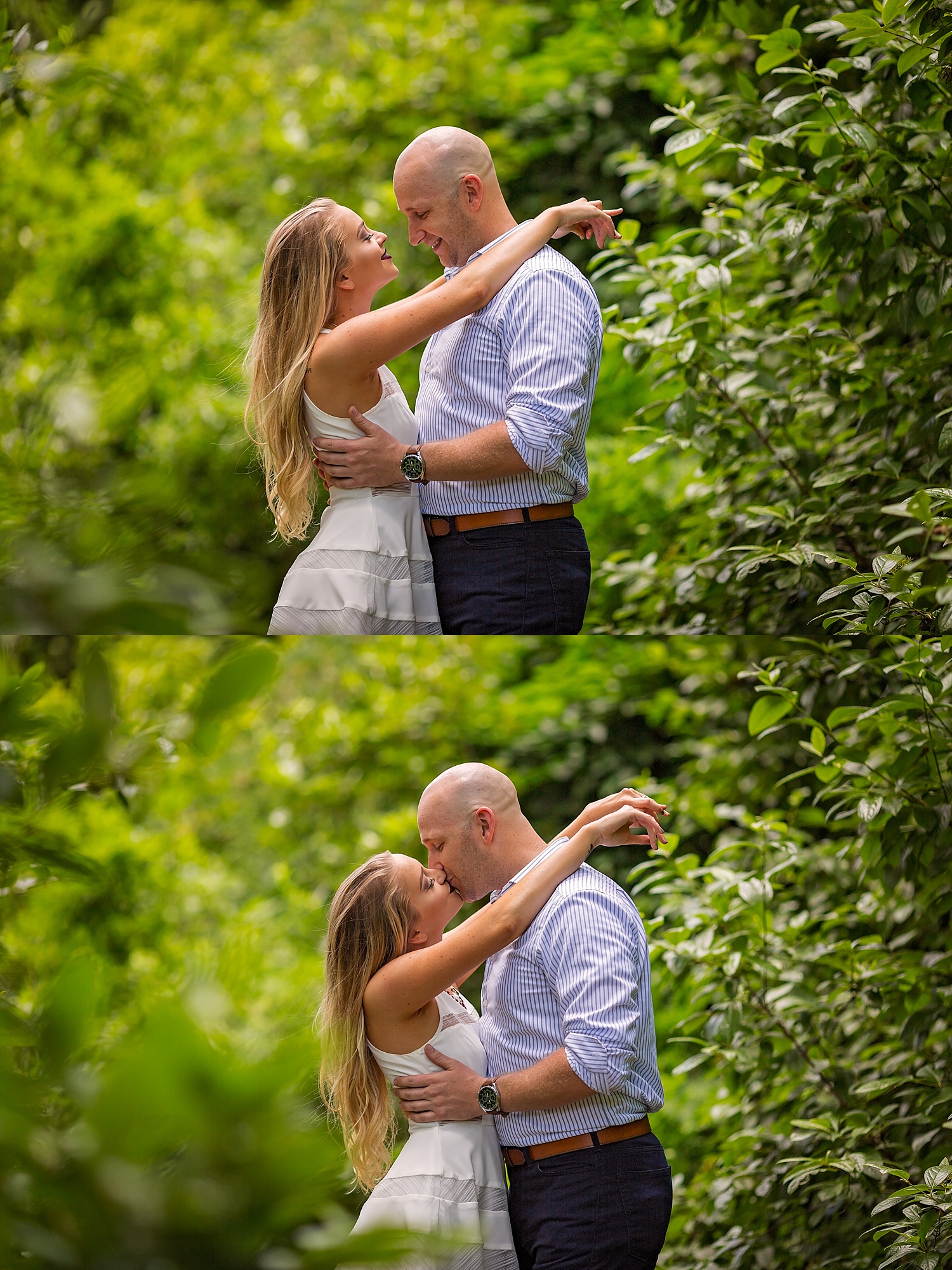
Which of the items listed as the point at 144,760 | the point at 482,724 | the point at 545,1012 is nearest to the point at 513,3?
the point at 482,724

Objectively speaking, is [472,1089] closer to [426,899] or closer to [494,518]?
[426,899]

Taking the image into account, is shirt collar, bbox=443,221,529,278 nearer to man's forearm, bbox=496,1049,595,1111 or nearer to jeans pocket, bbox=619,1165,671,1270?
man's forearm, bbox=496,1049,595,1111

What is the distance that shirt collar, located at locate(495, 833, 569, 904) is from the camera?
2.12 metres

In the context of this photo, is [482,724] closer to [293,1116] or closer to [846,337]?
[846,337]

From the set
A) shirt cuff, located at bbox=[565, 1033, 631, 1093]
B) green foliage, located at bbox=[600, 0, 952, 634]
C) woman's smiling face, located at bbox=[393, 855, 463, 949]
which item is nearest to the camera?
shirt cuff, located at bbox=[565, 1033, 631, 1093]

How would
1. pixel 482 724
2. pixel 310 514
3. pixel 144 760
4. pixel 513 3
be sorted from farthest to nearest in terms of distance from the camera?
pixel 513 3
pixel 482 724
pixel 310 514
pixel 144 760

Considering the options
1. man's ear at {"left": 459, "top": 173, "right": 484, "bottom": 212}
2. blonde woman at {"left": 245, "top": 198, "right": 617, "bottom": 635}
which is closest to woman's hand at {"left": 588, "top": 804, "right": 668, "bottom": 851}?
blonde woman at {"left": 245, "top": 198, "right": 617, "bottom": 635}

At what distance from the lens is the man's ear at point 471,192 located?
2.29m

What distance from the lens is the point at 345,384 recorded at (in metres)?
2.22

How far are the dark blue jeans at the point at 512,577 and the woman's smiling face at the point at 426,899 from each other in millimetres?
440

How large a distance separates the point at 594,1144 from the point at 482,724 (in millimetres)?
3751

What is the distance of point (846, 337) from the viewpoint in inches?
115

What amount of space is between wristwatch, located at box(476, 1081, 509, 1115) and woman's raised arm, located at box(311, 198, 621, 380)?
1219 millimetres

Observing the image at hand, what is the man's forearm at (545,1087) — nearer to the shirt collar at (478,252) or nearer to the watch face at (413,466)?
the watch face at (413,466)
